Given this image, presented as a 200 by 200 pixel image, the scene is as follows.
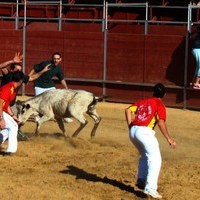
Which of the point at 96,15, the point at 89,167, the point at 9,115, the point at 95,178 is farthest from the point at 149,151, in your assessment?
the point at 96,15

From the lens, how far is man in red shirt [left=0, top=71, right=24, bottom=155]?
36.3ft

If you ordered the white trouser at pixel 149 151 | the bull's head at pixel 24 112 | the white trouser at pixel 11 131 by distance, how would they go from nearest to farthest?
the white trouser at pixel 149 151 < the white trouser at pixel 11 131 < the bull's head at pixel 24 112

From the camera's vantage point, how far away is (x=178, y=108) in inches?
739

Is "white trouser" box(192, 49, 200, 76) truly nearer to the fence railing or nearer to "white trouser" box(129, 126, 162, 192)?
the fence railing

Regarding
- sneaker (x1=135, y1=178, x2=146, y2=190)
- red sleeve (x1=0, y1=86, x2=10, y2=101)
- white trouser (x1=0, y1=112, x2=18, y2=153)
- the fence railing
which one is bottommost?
sneaker (x1=135, y1=178, x2=146, y2=190)

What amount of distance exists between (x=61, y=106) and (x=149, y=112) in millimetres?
4654

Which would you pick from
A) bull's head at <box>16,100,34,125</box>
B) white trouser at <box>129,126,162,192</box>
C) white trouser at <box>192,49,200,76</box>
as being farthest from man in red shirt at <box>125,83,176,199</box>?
white trouser at <box>192,49,200,76</box>

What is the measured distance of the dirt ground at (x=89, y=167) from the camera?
9008 millimetres

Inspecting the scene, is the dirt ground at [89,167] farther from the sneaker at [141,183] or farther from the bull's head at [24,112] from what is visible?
the bull's head at [24,112]

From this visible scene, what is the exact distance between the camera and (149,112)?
345 inches

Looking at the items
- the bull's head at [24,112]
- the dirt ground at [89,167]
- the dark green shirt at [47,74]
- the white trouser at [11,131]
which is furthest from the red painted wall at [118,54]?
the white trouser at [11,131]

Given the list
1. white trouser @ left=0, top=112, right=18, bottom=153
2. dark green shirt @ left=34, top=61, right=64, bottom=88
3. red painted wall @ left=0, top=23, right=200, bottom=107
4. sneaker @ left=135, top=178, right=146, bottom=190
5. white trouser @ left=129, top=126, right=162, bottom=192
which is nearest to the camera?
white trouser @ left=129, top=126, right=162, bottom=192

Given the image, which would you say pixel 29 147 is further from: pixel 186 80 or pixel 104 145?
pixel 186 80

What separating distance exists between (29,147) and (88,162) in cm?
172
